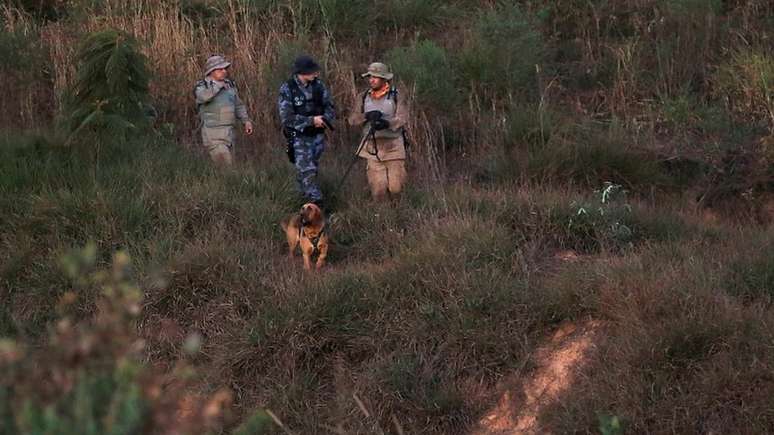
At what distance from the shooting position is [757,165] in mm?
8680

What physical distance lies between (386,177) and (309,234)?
4.62ft

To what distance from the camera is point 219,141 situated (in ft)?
29.1

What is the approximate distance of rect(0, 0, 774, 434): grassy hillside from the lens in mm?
5059

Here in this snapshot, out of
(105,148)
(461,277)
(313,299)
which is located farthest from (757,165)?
(105,148)

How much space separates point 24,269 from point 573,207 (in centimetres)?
400

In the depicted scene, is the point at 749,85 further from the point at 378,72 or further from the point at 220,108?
the point at 220,108

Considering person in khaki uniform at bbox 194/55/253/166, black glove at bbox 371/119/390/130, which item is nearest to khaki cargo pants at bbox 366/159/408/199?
black glove at bbox 371/119/390/130

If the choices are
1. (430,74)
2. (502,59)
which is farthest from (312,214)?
(502,59)

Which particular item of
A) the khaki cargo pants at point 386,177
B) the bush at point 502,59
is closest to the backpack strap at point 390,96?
the khaki cargo pants at point 386,177

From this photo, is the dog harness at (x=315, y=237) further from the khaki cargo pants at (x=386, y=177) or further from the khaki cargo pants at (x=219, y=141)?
the khaki cargo pants at (x=219, y=141)

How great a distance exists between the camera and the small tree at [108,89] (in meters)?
8.51

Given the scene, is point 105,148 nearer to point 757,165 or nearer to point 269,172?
point 269,172

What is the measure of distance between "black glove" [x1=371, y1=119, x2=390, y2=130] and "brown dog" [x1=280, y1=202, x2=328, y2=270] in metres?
1.07

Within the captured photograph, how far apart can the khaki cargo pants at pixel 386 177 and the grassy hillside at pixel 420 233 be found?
177 mm
